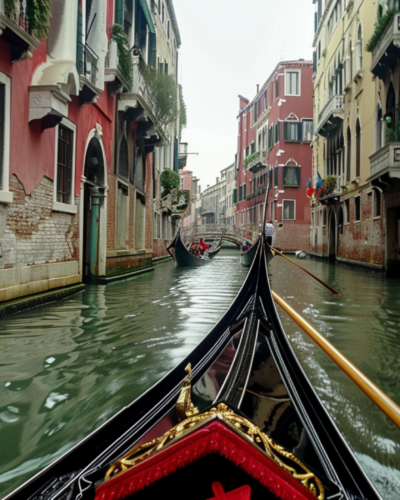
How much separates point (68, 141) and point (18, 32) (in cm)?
205

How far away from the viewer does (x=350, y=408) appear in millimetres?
2254

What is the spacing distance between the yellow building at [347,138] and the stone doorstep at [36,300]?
21.0 feet

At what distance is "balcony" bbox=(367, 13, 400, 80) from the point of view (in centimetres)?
782

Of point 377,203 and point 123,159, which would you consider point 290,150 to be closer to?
point 377,203

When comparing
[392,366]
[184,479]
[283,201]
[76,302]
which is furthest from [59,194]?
[283,201]

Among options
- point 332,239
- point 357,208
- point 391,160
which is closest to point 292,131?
point 332,239

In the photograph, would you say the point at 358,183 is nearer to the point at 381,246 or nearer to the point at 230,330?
the point at 381,246

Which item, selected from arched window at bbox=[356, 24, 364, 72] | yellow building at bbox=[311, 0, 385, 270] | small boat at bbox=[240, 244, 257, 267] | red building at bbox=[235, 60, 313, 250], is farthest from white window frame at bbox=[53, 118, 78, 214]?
red building at bbox=[235, 60, 313, 250]

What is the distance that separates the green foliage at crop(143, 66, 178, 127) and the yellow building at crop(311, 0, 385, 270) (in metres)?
4.54

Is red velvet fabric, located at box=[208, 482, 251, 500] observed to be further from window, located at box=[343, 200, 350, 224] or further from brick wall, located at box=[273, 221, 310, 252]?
brick wall, located at box=[273, 221, 310, 252]

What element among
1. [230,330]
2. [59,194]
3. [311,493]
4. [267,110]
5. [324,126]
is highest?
[267,110]

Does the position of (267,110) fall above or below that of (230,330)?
above

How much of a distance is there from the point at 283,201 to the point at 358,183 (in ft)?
34.4

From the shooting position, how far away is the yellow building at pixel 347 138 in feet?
35.2
